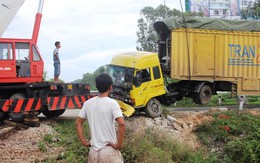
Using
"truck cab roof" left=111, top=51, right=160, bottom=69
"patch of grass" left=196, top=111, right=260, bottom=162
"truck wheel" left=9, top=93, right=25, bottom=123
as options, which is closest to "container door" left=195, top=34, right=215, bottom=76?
"patch of grass" left=196, top=111, right=260, bottom=162

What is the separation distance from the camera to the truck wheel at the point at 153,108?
14.2 metres

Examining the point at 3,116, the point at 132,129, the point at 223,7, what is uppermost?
the point at 223,7

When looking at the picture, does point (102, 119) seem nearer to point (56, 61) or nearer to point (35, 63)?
point (35, 63)

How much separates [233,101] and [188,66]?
299 inches

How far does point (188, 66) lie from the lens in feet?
54.0

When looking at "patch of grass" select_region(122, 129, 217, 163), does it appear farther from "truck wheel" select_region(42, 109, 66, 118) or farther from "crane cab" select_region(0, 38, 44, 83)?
"crane cab" select_region(0, 38, 44, 83)

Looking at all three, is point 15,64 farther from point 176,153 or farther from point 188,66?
point 188,66

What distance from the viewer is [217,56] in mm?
16953

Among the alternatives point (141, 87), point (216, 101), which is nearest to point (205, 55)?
point (141, 87)

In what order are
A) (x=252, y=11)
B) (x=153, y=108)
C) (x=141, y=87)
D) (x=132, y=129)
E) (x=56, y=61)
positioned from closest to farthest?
(x=132, y=129)
(x=56, y=61)
(x=141, y=87)
(x=153, y=108)
(x=252, y=11)

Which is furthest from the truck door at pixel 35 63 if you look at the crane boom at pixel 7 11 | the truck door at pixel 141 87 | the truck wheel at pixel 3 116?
the crane boom at pixel 7 11

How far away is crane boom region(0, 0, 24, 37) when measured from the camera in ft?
17.5

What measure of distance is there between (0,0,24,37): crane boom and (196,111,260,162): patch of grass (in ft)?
26.3

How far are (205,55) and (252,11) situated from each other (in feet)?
42.6
